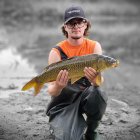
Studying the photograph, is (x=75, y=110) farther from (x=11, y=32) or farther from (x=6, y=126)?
(x=11, y=32)

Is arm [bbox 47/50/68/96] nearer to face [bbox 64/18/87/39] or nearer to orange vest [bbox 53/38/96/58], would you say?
orange vest [bbox 53/38/96/58]

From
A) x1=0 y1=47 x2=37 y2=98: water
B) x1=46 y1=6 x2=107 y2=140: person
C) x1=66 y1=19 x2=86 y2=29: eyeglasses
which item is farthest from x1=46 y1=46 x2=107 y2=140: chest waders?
x1=0 y1=47 x2=37 y2=98: water

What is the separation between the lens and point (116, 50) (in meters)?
12.8

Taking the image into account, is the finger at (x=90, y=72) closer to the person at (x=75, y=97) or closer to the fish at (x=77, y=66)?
the fish at (x=77, y=66)

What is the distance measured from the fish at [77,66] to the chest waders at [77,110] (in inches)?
12.5

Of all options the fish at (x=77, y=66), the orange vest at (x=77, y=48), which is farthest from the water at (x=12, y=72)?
the fish at (x=77, y=66)

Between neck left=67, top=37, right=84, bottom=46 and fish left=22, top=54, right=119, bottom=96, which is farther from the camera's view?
neck left=67, top=37, right=84, bottom=46

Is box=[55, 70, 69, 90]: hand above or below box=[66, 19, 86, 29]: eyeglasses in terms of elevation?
below

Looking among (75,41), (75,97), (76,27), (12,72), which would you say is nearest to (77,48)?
(75,41)

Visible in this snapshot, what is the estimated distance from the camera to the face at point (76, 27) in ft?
16.0

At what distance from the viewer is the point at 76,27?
192 inches

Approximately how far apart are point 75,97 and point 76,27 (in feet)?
2.56

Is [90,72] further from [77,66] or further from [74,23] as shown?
[74,23]

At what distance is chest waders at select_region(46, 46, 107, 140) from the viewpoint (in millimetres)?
4781
